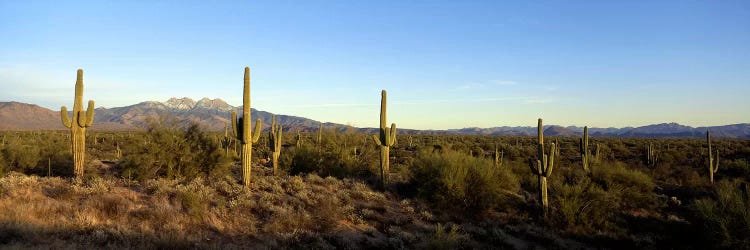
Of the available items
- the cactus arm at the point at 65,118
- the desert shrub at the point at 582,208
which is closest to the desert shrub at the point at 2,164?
the cactus arm at the point at 65,118

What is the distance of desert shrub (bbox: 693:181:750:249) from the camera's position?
10227mm

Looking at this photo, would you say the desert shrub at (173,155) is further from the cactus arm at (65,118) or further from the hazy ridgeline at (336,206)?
the cactus arm at (65,118)

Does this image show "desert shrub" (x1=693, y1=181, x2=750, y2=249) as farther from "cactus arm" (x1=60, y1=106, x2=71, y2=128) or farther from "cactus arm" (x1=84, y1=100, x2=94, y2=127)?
"cactus arm" (x1=60, y1=106, x2=71, y2=128)

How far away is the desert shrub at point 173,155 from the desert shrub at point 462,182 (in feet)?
30.0

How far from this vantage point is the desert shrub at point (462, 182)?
14.4 meters

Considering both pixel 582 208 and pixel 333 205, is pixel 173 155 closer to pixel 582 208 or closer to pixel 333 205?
pixel 333 205

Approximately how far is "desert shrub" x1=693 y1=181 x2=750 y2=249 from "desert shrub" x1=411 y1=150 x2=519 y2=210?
5646 mm

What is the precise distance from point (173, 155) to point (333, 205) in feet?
29.4

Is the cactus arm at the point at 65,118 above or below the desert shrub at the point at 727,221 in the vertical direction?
above

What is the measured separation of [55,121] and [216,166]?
17114cm

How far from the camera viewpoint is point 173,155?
58.3 feet

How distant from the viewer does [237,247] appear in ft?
28.2

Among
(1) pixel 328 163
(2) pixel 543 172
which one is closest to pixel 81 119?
(1) pixel 328 163

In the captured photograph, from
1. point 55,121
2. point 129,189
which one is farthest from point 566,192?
point 55,121
